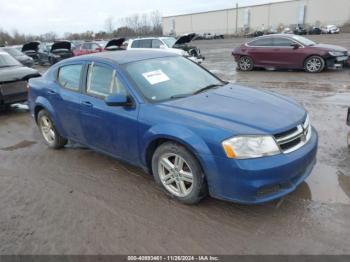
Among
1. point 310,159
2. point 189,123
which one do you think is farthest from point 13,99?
point 310,159

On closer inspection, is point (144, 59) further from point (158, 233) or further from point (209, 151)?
point (158, 233)

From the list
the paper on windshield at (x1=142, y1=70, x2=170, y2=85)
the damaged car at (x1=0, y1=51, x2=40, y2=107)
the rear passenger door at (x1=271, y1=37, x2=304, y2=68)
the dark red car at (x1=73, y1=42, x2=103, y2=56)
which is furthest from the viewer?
the dark red car at (x1=73, y1=42, x2=103, y2=56)

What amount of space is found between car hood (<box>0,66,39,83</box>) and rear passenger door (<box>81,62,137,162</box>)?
4.79 m

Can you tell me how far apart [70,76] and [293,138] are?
331cm

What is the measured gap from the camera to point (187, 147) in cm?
328

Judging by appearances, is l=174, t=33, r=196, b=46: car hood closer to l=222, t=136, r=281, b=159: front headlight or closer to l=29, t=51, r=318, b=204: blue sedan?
l=29, t=51, r=318, b=204: blue sedan

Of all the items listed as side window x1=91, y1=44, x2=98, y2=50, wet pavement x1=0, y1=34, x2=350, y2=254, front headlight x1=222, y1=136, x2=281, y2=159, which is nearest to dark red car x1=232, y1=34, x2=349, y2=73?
wet pavement x1=0, y1=34, x2=350, y2=254

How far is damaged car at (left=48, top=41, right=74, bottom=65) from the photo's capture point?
20.7m

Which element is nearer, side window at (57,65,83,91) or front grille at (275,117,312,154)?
front grille at (275,117,312,154)

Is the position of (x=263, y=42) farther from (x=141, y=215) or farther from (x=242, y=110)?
(x=141, y=215)

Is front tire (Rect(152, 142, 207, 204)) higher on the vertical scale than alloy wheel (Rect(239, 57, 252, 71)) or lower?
lower

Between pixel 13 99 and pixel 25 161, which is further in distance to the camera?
pixel 13 99

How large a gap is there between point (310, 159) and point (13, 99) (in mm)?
7424

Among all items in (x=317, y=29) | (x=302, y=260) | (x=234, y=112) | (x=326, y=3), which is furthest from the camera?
(x=326, y=3)
